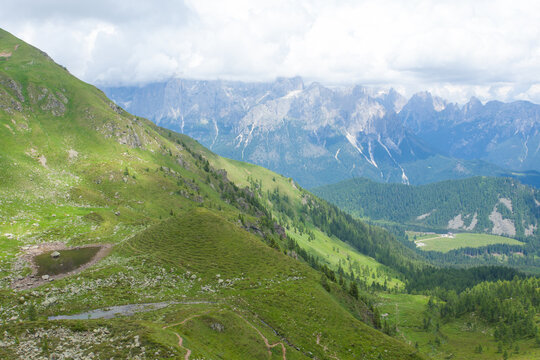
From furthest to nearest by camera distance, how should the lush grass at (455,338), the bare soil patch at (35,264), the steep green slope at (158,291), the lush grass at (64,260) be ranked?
the lush grass at (455,338), the lush grass at (64,260), the bare soil patch at (35,264), the steep green slope at (158,291)

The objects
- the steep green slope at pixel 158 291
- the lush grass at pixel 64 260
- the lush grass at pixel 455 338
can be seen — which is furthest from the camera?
the lush grass at pixel 455 338

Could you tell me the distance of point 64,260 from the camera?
3922 inches

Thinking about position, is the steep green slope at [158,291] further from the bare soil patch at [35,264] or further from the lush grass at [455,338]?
the lush grass at [455,338]

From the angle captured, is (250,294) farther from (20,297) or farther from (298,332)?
(20,297)

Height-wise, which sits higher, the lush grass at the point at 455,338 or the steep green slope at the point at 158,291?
the steep green slope at the point at 158,291

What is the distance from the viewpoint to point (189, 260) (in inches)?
3949

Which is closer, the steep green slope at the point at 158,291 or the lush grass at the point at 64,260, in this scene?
the steep green slope at the point at 158,291

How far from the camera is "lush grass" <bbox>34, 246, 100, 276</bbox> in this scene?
305ft

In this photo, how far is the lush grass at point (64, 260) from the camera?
305 ft

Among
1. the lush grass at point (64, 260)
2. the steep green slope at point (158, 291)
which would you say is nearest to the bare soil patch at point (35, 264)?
the steep green slope at point (158, 291)

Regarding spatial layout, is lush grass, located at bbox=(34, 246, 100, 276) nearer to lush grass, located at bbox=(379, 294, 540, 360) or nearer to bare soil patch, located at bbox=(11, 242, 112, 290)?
bare soil patch, located at bbox=(11, 242, 112, 290)

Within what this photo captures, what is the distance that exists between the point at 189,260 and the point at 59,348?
50222 mm

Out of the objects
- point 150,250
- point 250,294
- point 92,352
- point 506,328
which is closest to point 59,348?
point 92,352

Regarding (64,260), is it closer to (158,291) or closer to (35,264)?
(35,264)
